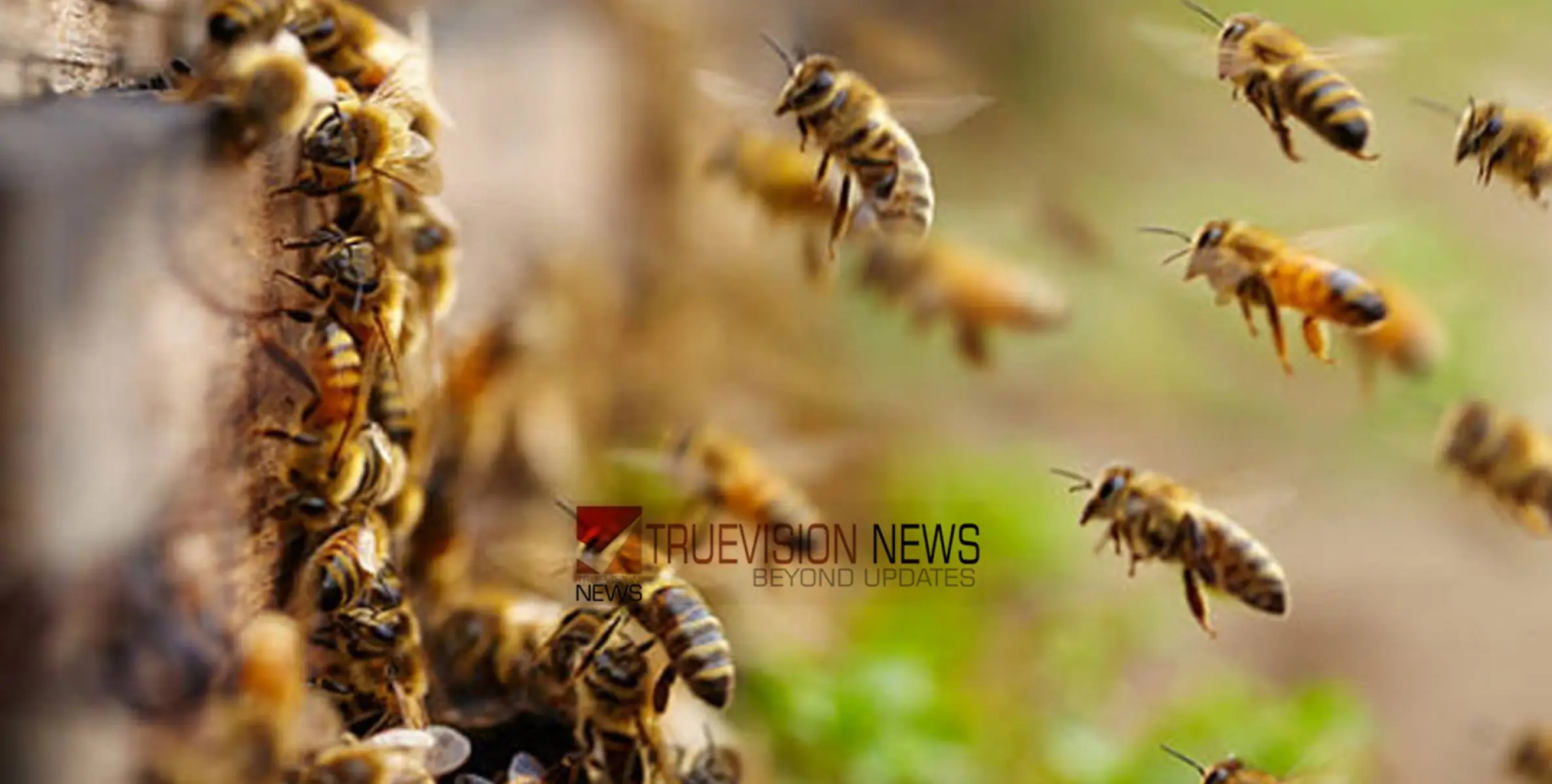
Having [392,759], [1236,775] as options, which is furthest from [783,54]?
[392,759]

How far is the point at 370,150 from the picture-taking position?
2.38 meters

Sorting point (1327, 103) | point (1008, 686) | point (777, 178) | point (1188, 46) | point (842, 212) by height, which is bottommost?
point (1008, 686)

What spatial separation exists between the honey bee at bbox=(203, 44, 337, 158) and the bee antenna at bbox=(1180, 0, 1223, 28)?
54.2 inches

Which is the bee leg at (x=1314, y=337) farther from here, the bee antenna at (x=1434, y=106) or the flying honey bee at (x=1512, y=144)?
the bee antenna at (x=1434, y=106)

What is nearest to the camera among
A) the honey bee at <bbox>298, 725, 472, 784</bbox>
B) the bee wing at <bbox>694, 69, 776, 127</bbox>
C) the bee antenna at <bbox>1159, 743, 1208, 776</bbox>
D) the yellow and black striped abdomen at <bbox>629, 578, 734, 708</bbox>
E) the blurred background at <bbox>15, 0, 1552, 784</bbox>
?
the honey bee at <bbox>298, 725, 472, 784</bbox>

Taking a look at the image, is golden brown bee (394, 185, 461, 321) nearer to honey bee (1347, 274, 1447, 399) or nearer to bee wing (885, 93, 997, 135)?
bee wing (885, 93, 997, 135)

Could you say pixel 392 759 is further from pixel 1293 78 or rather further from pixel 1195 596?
pixel 1293 78

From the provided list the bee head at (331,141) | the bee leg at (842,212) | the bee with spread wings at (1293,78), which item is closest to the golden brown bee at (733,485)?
the bee leg at (842,212)

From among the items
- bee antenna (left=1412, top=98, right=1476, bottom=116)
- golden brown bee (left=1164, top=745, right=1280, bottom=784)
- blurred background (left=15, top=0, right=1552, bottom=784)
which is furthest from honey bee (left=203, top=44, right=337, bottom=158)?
bee antenna (left=1412, top=98, right=1476, bottom=116)

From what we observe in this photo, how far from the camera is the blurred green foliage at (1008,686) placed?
451cm

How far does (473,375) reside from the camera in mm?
3783

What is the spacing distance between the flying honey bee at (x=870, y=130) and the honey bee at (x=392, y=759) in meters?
0.93

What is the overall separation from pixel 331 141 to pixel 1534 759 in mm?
2856

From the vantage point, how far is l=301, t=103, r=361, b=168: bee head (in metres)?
2.34
